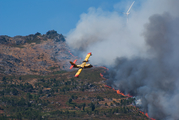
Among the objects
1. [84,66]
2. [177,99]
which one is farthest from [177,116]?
[84,66]

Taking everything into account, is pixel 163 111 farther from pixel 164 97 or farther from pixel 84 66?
pixel 84 66

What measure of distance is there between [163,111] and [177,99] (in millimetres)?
16647

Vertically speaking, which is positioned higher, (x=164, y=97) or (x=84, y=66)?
(x=84, y=66)

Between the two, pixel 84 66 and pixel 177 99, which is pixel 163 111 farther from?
pixel 84 66

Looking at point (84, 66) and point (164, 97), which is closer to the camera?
point (84, 66)

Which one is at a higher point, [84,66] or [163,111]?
[84,66]

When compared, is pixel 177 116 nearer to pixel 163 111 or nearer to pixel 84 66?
pixel 163 111

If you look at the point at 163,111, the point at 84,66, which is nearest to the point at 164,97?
the point at 163,111

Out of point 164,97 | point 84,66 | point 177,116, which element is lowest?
point 177,116

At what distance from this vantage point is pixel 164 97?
19900 cm

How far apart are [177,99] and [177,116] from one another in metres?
11.1

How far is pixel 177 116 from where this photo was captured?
188250mm

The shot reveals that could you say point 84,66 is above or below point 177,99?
above

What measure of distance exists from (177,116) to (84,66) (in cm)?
6836
